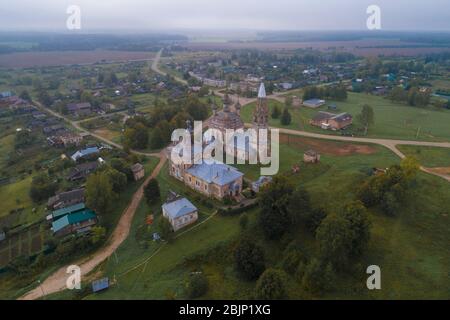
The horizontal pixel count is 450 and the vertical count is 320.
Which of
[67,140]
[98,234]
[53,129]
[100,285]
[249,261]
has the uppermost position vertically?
[53,129]

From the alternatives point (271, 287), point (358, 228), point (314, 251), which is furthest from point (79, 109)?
point (358, 228)

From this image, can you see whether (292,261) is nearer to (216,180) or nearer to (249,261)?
(249,261)

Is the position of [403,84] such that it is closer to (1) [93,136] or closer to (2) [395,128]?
(2) [395,128]

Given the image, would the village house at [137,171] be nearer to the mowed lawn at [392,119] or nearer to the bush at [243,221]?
the bush at [243,221]

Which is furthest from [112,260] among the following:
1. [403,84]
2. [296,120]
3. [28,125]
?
[403,84]

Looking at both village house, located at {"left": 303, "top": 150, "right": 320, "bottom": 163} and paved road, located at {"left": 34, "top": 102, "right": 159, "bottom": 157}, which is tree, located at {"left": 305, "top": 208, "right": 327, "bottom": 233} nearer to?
village house, located at {"left": 303, "top": 150, "right": 320, "bottom": 163}

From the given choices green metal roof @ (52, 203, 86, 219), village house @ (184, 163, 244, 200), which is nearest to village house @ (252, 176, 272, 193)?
village house @ (184, 163, 244, 200)
